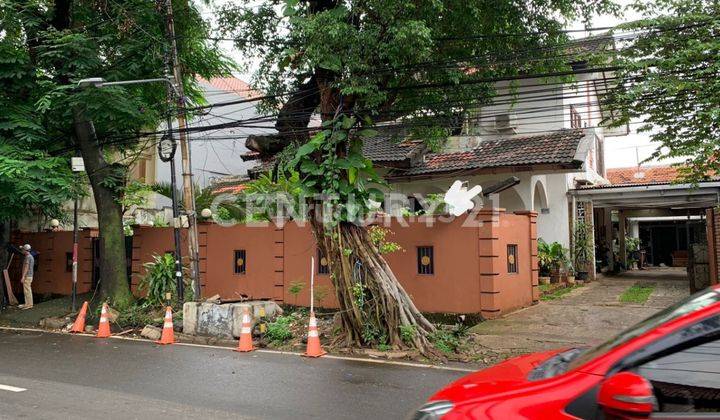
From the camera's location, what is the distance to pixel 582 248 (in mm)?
18469

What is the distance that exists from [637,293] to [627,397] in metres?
14.0

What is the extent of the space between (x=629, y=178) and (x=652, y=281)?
7.07 m

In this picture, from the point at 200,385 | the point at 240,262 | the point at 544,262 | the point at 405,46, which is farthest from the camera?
the point at 544,262

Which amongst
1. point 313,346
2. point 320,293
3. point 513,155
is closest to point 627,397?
point 313,346

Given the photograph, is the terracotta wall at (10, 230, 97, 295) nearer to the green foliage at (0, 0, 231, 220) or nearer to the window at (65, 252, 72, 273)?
the window at (65, 252, 72, 273)

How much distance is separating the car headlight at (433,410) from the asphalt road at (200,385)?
2.69 m

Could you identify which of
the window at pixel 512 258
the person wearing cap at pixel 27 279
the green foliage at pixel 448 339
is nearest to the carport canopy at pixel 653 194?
the window at pixel 512 258

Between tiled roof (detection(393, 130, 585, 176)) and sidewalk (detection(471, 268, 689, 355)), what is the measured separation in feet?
11.8

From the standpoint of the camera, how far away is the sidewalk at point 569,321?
920 cm

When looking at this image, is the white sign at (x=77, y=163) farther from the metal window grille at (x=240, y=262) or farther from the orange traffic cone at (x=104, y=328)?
the metal window grille at (x=240, y=262)

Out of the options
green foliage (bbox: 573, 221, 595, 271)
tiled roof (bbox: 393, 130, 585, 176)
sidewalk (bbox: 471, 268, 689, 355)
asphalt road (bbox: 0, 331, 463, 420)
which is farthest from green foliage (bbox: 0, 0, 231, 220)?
green foliage (bbox: 573, 221, 595, 271)

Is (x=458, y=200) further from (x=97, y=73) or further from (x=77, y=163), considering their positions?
(x=77, y=163)

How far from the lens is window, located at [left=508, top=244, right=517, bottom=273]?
1210 cm

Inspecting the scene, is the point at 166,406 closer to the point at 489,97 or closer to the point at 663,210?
the point at 489,97
